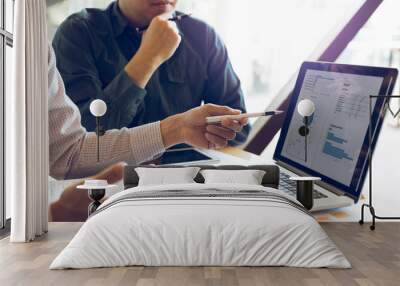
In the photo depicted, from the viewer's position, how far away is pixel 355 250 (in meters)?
5.09

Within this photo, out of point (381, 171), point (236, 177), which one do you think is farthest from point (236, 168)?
point (381, 171)

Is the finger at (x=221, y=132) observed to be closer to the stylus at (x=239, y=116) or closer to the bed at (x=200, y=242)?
the stylus at (x=239, y=116)

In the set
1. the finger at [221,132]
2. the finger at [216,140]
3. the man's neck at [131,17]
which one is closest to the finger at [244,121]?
the finger at [221,132]

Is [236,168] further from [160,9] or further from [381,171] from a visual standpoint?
[160,9]

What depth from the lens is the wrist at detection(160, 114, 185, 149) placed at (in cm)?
673

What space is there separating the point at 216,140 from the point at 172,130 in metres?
0.51

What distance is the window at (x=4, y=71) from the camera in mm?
5887

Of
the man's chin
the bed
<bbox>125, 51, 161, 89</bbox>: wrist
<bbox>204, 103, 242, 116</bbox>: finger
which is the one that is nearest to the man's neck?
the man's chin

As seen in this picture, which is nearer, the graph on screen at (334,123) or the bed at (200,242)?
the bed at (200,242)

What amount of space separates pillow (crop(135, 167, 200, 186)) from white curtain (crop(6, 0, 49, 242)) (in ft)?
3.44

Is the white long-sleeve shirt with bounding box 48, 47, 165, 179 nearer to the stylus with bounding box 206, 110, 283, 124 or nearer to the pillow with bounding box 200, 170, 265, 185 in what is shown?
the stylus with bounding box 206, 110, 283, 124

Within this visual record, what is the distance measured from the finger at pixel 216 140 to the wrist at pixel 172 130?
0.29 m

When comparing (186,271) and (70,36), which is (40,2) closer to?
(70,36)

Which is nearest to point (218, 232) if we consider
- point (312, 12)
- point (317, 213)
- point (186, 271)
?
point (186, 271)
